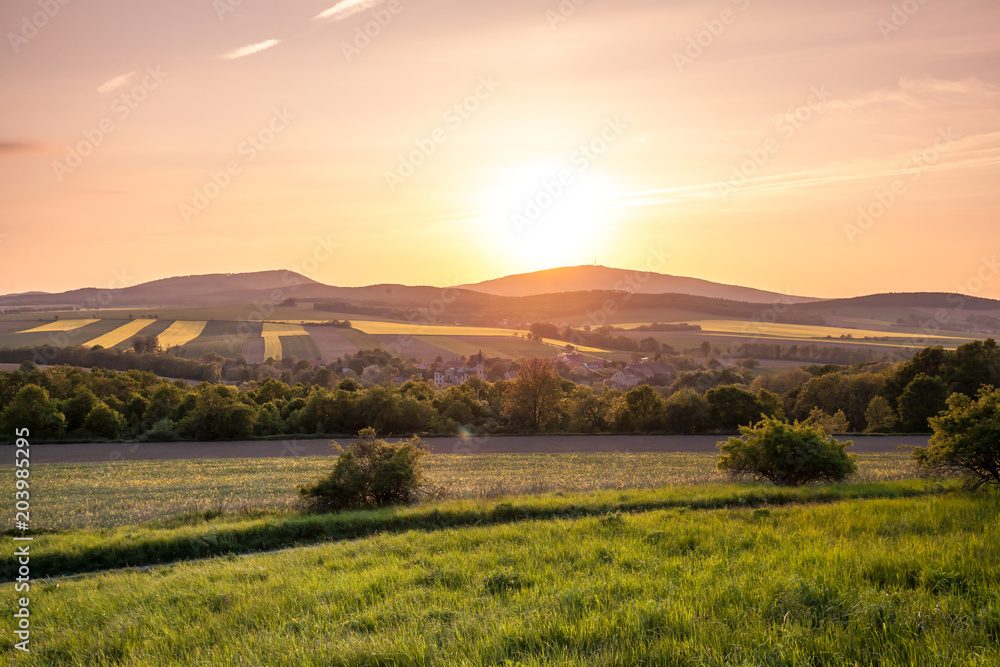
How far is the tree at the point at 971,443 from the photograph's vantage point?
13.6 meters

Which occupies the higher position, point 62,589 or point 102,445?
point 62,589

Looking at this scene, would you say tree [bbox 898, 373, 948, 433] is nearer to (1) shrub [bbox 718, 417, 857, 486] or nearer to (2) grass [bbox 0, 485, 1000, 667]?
(1) shrub [bbox 718, 417, 857, 486]

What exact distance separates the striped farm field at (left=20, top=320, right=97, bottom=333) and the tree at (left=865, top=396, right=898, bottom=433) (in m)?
Result: 135

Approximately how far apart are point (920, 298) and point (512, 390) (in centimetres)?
18955

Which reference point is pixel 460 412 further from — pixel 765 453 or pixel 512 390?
pixel 765 453

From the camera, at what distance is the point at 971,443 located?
13805 mm

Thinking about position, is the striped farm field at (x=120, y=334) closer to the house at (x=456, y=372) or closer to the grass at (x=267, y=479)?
the house at (x=456, y=372)

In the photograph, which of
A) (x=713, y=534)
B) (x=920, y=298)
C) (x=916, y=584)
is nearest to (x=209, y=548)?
(x=713, y=534)

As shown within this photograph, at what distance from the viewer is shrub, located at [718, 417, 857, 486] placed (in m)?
18.7

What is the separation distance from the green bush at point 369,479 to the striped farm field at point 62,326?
127 meters

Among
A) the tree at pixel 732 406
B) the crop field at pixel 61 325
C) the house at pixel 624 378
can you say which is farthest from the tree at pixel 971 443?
the crop field at pixel 61 325

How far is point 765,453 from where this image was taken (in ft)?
62.9

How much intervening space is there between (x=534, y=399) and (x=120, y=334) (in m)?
99.6

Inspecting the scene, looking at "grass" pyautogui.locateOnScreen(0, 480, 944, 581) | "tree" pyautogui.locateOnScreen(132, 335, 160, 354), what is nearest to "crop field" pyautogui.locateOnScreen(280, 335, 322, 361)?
"tree" pyautogui.locateOnScreen(132, 335, 160, 354)
